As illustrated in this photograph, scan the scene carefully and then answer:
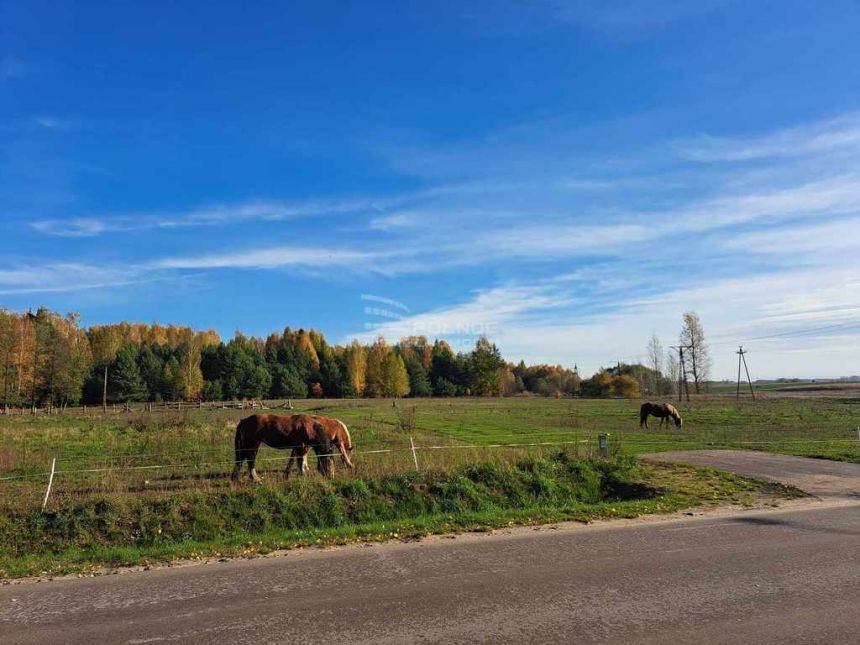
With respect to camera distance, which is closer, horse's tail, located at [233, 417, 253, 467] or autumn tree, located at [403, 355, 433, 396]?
horse's tail, located at [233, 417, 253, 467]

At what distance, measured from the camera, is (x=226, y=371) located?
3912 inches

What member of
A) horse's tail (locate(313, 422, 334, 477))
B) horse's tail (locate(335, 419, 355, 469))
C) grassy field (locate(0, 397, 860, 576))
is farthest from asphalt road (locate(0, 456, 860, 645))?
horse's tail (locate(313, 422, 334, 477))

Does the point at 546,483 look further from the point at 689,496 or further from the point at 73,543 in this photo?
the point at 73,543

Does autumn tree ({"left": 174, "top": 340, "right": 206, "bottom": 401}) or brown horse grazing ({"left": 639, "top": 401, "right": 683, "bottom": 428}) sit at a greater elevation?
autumn tree ({"left": 174, "top": 340, "right": 206, "bottom": 401})

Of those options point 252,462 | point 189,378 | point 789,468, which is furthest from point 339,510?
point 189,378

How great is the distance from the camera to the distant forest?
238 feet

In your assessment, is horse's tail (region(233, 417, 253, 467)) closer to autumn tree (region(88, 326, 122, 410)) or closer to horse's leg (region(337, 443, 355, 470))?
horse's leg (region(337, 443, 355, 470))

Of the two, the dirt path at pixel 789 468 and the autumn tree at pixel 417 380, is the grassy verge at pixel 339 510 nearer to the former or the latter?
the dirt path at pixel 789 468

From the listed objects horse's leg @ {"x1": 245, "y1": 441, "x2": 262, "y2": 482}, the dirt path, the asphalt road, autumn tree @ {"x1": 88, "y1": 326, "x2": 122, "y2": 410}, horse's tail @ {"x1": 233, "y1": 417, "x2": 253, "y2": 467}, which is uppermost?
autumn tree @ {"x1": 88, "y1": 326, "x2": 122, "y2": 410}

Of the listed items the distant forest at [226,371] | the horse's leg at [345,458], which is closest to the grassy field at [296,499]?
the horse's leg at [345,458]

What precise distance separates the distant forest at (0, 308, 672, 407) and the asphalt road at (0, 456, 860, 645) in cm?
7533

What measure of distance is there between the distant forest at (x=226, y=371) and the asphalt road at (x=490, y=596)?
75.3 m

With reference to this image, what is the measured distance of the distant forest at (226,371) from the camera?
72.5m

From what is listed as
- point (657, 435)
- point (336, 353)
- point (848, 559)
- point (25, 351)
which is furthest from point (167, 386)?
point (848, 559)
